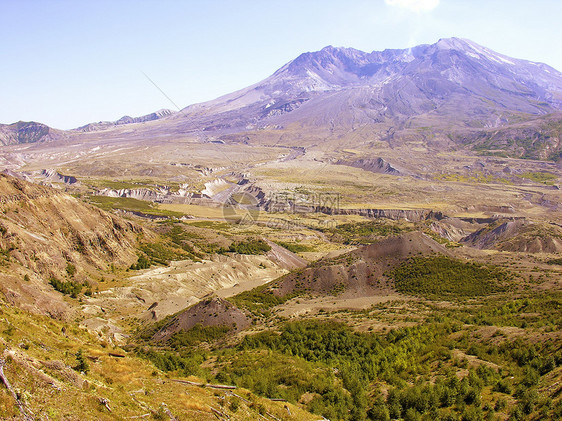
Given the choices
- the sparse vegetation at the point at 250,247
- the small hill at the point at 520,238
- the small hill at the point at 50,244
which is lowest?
the small hill at the point at 520,238

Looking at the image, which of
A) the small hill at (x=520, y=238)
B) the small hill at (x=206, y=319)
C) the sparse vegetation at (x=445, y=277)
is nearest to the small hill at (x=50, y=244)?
the small hill at (x=206, y=319)

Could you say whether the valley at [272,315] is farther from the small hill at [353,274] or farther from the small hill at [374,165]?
the small hill at [374,165]

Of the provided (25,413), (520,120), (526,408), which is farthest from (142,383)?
(520,120)

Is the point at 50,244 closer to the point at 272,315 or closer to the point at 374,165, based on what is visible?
the point at 272,315

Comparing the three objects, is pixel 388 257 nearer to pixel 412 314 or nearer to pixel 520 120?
pixel 412 314

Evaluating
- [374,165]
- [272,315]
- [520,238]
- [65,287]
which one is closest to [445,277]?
[272,315]

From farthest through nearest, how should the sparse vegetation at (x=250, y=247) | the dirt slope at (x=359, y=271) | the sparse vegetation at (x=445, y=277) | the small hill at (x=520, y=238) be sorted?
the sparse vegetation at (x=250, y=247)
the small hill at (x=520, y=238)
the dirt slope at (x=359, y=271)
the sparse vegetation at (x=445, y=277)
